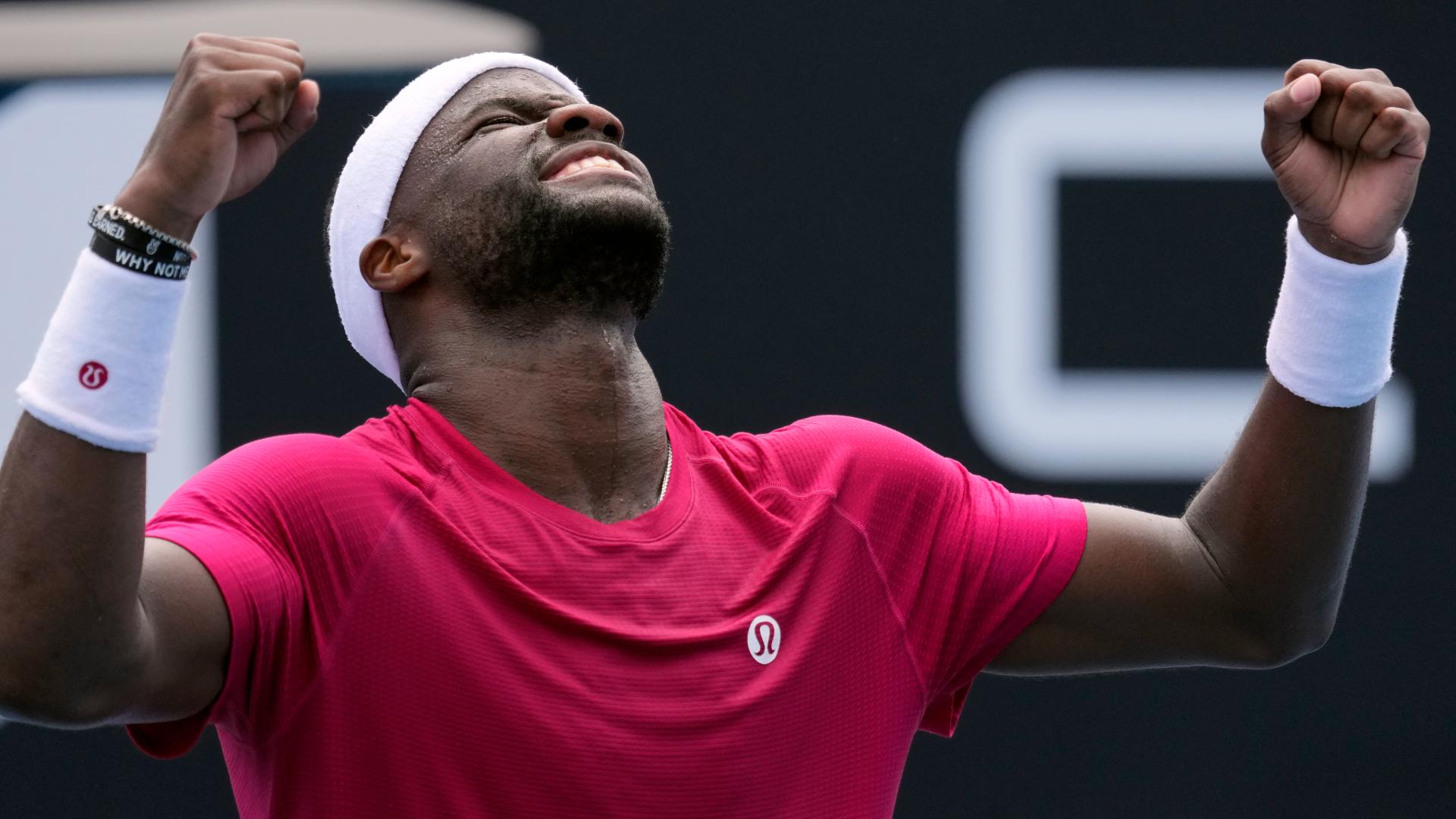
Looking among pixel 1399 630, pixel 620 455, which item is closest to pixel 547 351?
pixel 620 455

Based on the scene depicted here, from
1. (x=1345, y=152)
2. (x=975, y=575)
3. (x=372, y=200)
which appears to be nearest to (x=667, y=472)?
(x=975, y=575)

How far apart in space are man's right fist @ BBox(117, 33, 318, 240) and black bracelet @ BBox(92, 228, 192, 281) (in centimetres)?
3

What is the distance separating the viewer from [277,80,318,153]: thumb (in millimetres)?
1667

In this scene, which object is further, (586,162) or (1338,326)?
(586,162)

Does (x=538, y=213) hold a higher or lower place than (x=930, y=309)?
higher

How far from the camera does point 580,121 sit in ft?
7.13

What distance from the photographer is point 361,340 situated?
2.27 m

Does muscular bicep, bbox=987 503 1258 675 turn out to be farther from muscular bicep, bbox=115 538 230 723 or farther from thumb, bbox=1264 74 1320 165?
muscular bicep, bbox=115 538 230 723

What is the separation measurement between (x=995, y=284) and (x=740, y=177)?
0.60 metres

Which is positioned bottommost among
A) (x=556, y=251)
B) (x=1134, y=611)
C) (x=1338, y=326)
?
(x=1134, y=611)

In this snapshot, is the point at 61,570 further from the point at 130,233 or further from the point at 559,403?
the point at 559,403

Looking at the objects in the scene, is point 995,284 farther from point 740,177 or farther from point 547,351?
point 547,351

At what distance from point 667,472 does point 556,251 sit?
31 cm

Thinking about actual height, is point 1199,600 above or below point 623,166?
below
